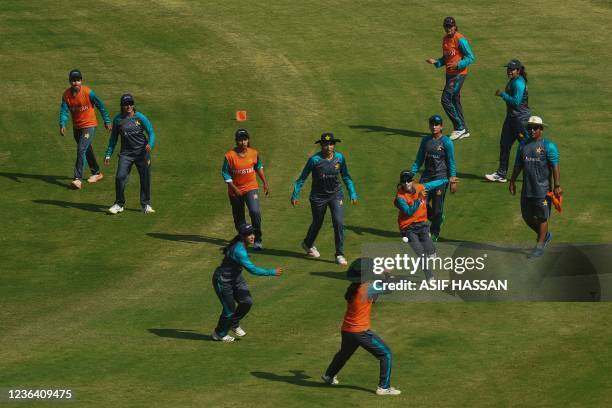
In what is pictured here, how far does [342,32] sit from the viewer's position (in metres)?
41.6

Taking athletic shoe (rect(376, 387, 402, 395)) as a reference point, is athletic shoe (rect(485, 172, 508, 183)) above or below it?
above

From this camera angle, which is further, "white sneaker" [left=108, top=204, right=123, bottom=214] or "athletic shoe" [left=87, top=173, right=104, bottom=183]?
"athletic shoe" [left=87, top=173, right=104, bottom=183]

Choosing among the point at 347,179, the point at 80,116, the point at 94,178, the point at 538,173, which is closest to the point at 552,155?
the point at 538,173

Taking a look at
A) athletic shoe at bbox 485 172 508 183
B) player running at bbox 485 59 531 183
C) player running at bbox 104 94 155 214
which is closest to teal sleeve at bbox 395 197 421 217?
player running at bbox 485 59 531 183

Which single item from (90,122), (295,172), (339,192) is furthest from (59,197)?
(339,192)

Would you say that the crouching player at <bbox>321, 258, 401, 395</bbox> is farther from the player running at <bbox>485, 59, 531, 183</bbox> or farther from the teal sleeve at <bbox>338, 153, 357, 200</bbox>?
the player running at <bbox>485, 59, 531, 183</bbox>

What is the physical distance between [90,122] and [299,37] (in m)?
11.6

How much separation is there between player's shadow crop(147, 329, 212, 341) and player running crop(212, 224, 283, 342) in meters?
0.51

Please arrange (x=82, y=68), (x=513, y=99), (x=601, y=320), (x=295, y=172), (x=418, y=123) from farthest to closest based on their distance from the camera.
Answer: (x=82, y=68), (x=418, y=123), (x=295, y=172), (x=513, y=99), (x=601, y=320)

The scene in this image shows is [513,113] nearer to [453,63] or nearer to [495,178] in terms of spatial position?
[495,178]

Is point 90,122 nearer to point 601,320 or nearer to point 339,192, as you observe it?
point 339,192

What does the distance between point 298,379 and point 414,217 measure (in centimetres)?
483

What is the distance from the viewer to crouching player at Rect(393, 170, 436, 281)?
80.2 ft

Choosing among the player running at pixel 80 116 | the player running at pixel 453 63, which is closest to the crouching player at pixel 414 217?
the player running at pixel 453 63
